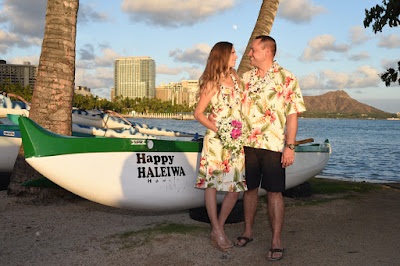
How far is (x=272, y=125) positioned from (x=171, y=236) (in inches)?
73.2

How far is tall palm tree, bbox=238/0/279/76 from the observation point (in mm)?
8602

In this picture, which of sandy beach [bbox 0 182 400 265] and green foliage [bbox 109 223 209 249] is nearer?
sandy beach [bbox 0 182 400 265]

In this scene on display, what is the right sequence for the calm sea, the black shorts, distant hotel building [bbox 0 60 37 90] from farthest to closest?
distant hotel building [bbox 0 60 37 90]
the calm sea
the black shorts

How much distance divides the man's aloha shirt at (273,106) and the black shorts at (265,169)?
0.27 feet

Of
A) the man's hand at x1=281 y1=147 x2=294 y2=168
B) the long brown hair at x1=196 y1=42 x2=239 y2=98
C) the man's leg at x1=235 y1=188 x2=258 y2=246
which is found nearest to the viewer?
the man's hand at x1=281 y1=147 x2=294 y2=168

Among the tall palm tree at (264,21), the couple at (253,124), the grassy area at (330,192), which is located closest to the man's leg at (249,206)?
the couple at (253,124)

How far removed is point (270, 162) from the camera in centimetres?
353

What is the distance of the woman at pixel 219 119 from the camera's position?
3.64 metres

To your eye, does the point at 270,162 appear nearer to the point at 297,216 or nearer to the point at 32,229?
the point at 297,216

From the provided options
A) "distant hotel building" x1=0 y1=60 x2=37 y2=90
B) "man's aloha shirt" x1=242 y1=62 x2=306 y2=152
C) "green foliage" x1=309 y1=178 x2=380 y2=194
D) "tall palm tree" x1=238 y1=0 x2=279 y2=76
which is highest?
"distant hotel building" x1=0 y1=60 x2=37 y2=90

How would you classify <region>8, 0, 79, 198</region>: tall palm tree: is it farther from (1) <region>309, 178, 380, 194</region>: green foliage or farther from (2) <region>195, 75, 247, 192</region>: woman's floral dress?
(1) <region>309, 178, 380, 194</region>: green foliage

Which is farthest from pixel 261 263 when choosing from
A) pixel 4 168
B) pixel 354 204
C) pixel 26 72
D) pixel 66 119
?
pixel 26 72

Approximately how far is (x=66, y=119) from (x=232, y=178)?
3.51 m

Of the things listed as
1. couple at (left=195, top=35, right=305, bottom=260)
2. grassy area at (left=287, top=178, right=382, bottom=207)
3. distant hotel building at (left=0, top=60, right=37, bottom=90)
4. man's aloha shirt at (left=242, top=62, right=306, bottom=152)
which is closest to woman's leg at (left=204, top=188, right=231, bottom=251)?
couple at (left=195, top=35, right=305, bottom=260)
